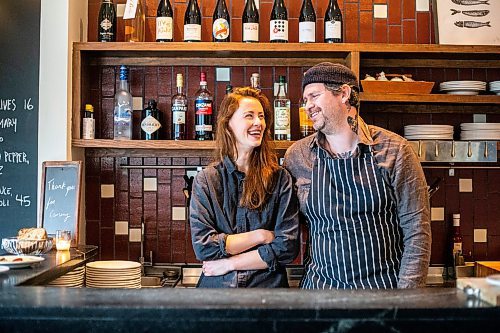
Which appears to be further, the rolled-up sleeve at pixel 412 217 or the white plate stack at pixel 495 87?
the white plate stack at pixel 495 87

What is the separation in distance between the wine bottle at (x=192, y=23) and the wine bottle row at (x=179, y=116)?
19 centimetres

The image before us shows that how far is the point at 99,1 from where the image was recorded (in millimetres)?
3277

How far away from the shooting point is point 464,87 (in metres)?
3.04

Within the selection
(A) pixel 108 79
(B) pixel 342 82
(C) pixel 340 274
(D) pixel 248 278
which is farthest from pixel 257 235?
(A) pixel 108 79

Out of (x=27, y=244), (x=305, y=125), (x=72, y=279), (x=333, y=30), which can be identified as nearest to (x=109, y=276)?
(x=72, y=279)

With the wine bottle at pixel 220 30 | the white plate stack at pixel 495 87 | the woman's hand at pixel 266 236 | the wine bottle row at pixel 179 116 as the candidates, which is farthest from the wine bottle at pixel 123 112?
the white plate stack at pixel 495 87

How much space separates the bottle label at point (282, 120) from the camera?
3.03m

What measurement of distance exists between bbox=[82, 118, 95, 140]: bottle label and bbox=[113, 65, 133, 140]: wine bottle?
141 mm

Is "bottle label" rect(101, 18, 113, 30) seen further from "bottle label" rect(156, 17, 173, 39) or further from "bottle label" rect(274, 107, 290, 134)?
"bottle label" rect(274, 107, 290, 134)

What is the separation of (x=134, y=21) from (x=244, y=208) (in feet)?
4.48

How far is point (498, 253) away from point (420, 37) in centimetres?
121

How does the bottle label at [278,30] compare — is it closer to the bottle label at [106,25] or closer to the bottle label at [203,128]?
the bottle label at [203,128]

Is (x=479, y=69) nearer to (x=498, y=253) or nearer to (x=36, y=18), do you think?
(x=498, y=253)

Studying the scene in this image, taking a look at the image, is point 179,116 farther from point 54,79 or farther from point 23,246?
point 23,246
